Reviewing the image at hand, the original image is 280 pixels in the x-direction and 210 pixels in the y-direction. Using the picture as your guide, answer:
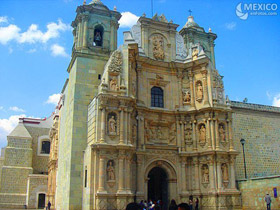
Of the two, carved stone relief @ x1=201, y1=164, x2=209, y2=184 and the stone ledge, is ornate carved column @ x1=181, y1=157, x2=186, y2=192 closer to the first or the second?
carved stone relief @ x1=201, y1=164, x2=209, y2=184

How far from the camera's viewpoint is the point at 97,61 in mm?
23781

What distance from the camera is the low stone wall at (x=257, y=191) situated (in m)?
19.7

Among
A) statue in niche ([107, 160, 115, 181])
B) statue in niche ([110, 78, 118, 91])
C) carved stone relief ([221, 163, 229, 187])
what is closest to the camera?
statue in niche ([107, 160, 115, 181])

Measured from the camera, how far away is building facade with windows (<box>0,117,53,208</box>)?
109 feet

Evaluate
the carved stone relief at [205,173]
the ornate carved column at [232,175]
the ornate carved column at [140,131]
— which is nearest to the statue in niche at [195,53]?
the ornate carved column at [140,131]

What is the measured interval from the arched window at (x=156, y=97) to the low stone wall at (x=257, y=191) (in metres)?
8.43

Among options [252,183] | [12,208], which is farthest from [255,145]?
[12,208]

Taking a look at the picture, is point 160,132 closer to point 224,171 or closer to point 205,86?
point 205,86

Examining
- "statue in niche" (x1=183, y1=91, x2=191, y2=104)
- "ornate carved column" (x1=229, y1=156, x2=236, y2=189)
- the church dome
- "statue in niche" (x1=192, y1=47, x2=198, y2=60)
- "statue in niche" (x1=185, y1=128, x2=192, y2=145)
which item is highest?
the church dome

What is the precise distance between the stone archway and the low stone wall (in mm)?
4927

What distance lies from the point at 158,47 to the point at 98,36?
481cm

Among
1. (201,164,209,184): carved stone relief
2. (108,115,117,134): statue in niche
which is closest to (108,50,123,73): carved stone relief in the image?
(108,115,117,134): statue in niche

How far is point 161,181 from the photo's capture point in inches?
930

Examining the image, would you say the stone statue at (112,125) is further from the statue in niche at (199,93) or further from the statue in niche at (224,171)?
the statue in niche at (224,171)
